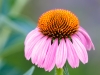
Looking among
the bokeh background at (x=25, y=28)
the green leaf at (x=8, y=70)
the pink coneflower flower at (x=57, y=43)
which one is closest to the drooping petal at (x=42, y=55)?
the pink coneflower flower at (x=57, y=43)

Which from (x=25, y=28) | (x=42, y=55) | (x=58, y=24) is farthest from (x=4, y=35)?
(x=42, y=55)

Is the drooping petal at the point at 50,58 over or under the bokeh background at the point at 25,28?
under

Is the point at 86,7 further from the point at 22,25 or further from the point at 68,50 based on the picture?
the point at 68,50

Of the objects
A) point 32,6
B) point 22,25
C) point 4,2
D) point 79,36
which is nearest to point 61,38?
point 79,36

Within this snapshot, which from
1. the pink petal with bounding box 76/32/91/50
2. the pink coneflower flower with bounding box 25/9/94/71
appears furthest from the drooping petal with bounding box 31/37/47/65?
the pink petal with bounding box 76/32/91/50

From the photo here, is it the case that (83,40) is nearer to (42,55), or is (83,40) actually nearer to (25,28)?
(42,55)

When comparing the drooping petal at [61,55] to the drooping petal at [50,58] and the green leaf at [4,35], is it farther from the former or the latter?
the green leaf at [4,35]
